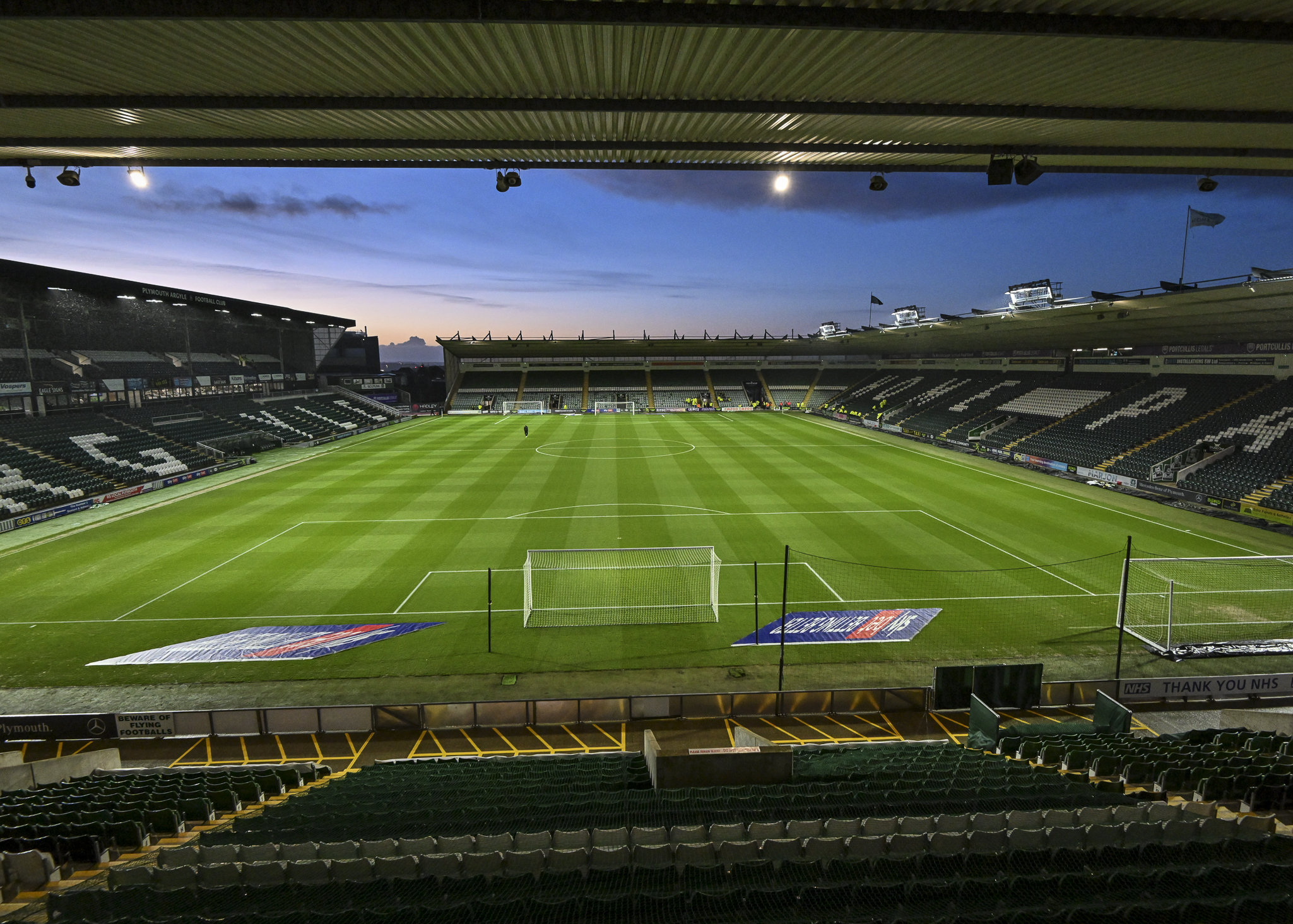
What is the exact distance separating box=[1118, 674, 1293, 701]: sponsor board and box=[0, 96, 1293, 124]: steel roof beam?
10282 mm

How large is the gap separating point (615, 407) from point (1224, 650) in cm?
6242

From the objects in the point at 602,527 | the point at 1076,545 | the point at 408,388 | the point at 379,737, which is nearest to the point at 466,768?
the point at 379,737

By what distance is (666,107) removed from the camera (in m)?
8.40

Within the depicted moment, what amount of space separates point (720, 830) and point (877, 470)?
102 feet

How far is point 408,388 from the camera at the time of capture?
7806 centimetres

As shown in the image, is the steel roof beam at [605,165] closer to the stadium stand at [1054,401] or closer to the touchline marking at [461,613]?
the touchline marking at [461,613]

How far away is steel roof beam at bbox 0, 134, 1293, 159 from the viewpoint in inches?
368

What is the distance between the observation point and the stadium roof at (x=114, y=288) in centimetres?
3409

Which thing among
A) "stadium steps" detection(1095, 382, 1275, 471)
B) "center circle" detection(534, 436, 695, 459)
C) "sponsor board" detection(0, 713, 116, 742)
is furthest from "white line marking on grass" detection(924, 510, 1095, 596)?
"sponsor board" detection(0, 713, 116, 742)

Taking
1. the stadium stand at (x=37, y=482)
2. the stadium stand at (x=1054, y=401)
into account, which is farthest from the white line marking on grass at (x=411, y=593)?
the stadium stand at (x=1054, y=401)

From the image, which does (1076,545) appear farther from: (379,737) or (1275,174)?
(379,737)

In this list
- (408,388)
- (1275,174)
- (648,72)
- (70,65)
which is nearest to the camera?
(70,65)

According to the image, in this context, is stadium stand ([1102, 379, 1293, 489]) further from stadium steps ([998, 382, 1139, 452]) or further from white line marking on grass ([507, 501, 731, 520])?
white line marking on grass ([507, 501, 731, 520])

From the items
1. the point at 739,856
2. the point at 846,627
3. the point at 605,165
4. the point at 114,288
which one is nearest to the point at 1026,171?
the point at 605,165
